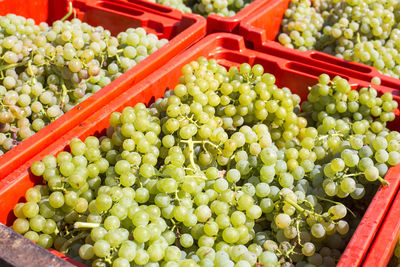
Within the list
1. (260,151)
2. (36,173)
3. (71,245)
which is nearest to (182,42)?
(260,151)

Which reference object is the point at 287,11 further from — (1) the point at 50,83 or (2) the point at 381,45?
(1) the point at 50,83

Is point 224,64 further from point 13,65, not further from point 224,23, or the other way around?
point 13,65

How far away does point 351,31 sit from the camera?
1.93 meters

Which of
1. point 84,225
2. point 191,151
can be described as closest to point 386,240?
point 191,151

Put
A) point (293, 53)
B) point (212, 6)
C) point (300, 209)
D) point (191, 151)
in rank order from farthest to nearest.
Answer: point (212, 6), point (293, 53), point (191, 151), point (300, 209)

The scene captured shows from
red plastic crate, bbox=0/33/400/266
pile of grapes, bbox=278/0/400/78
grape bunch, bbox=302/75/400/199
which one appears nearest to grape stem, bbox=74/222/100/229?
red plastic crate, bbox=0/33/400/266

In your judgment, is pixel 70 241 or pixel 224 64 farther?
pixel 224 64

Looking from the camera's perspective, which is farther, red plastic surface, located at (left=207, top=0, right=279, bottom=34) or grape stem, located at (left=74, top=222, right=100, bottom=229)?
red plastic surface, located at (left=207, top=0, right=279, bottom=34)

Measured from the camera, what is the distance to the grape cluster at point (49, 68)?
56.8 inches

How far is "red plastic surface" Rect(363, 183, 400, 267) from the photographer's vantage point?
104 centimetres

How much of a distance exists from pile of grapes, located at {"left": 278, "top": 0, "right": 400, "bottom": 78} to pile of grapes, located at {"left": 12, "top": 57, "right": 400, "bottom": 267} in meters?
0.43

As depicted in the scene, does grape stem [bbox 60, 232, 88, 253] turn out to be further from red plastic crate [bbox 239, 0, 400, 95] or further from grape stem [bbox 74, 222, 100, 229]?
red plastic crate [bbox 239, 0, 400, 95]

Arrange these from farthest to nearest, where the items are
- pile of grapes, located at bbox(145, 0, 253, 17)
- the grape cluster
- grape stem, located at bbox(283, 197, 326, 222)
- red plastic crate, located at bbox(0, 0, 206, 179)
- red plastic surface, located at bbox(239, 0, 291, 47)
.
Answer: pile of grapes, located at bbox(145, 0, 253, 17), red plastic surface, located at bbox(239, 0, 291, 47), red plastic crate, located at bbox(0, 0, 206, 179), the grape cluster, grape stem, located at bbox(283, 197, 326, 222)

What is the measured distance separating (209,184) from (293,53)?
31.3 inches
